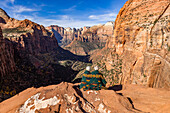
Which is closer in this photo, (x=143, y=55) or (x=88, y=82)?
(x=88, y=82)

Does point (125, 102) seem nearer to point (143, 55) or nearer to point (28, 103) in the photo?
point (28, 103)

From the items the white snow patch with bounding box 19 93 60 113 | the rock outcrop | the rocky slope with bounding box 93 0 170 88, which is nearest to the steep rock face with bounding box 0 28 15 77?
the rock outcrop

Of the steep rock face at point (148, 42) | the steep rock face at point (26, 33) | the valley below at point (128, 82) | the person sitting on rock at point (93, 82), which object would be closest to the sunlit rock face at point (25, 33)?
the steep rock face at point (26, 33)

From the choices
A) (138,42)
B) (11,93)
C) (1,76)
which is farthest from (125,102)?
(1,76)

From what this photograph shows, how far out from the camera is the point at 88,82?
14.3 meters

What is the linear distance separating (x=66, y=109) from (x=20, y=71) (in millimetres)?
53890

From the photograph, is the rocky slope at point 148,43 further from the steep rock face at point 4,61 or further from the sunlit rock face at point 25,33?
the sunlit rock face at point 25,33

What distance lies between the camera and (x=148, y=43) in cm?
2600

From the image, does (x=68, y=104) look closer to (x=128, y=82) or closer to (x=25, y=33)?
(x=128, y=82)

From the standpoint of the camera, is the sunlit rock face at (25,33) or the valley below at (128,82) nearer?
the valley below at (128,82)

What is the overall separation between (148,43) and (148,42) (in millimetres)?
316

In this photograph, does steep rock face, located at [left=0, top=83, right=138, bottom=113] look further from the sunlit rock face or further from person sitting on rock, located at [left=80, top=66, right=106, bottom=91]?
the sunlit rock face

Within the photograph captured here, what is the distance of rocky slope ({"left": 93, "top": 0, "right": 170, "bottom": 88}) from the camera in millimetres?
21578

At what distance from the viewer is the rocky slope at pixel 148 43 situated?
21.6 meters
